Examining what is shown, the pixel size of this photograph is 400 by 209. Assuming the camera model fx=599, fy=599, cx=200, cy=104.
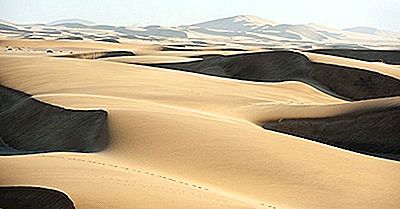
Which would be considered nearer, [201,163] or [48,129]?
[201,163]

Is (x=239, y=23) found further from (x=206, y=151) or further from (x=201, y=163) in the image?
Result: (x=201, y=163)

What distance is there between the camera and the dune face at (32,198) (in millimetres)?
4879

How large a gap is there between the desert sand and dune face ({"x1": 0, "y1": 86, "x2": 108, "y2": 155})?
0.10 meters

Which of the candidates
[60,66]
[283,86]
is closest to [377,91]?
[283,86]

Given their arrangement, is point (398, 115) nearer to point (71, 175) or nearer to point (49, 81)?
point (71, 175)

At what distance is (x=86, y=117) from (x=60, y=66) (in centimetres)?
759

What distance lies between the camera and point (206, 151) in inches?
298

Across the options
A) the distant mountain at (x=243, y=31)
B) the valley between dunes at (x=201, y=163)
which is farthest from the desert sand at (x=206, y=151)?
the distant mountain at (x=243, y=31)

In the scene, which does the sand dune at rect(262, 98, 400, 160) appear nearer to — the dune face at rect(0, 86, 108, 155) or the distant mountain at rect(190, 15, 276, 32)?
the dune face at rect(0, 86, 108, 155)

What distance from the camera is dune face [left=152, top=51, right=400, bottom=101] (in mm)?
18047

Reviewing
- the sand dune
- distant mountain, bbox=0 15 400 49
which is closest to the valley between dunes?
the sand dune

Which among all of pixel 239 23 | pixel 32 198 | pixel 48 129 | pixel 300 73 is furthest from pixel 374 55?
pixel 239 23

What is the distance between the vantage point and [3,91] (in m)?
13.5

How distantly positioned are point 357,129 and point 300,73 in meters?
8.49
